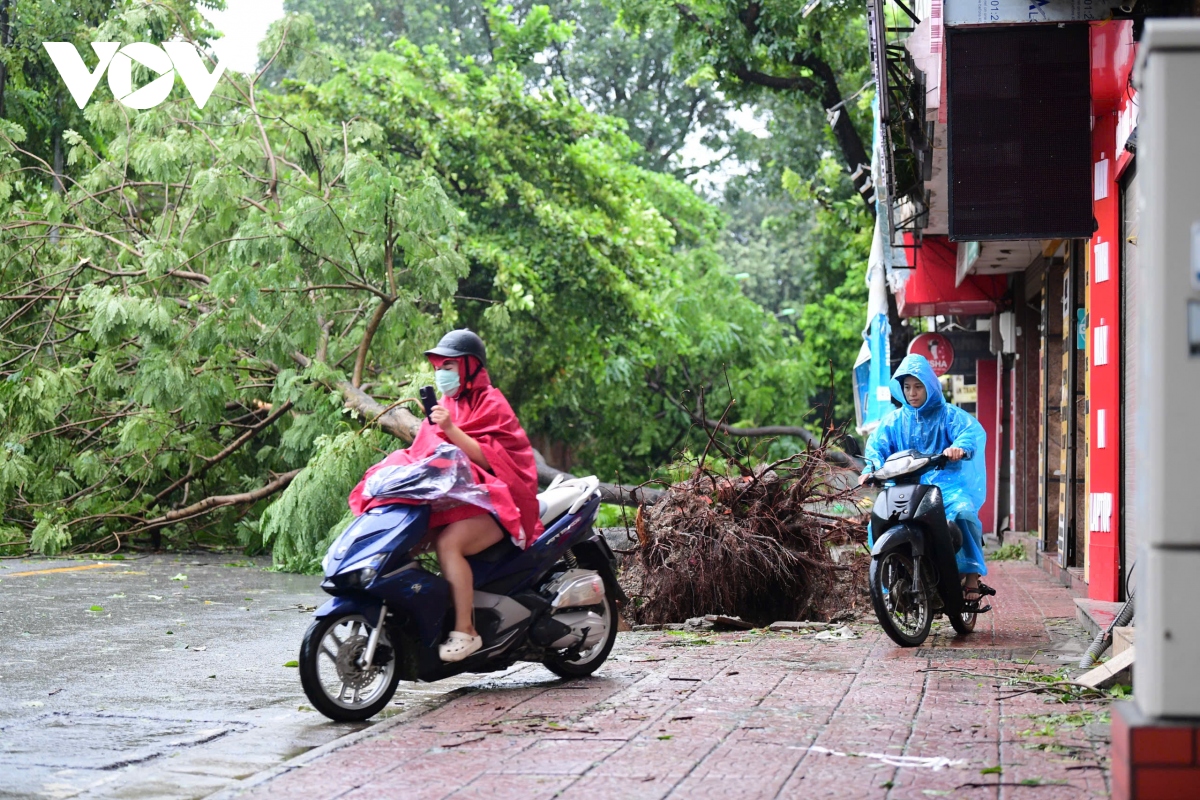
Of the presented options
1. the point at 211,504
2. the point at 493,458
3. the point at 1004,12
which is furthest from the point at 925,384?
the point at 211,504

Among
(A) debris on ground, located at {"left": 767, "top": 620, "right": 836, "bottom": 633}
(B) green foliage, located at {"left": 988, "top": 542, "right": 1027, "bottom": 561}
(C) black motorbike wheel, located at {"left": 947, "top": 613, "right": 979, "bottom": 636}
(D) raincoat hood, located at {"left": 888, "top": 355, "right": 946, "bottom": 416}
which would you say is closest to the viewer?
(C) black motorbike wheel, located at {"left": 947, "top": 613, "right": 979, "bottom": 636}

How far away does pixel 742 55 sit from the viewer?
63.5 feet

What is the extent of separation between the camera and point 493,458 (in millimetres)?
6562

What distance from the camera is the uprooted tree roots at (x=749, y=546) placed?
9656mm

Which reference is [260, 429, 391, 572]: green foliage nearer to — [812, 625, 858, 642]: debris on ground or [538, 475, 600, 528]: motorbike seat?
[812, 625, 858, 642]: debris on ground

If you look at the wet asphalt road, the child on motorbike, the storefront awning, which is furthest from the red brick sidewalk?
the storefront awning

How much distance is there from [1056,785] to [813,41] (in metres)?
15.8

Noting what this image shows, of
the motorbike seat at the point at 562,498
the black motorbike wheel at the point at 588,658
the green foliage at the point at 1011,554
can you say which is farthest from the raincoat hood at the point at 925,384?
the green foliage at the point at 1011,554

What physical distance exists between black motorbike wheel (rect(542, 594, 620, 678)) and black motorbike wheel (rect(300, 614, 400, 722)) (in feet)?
3.46

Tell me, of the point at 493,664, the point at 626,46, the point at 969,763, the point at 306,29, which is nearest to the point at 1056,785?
the point at 969,763

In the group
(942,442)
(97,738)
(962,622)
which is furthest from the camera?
(942,442)

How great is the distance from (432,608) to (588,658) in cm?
117

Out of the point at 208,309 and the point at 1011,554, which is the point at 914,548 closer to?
the point at 208,309

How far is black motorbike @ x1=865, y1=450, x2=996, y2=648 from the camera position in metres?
8.28
